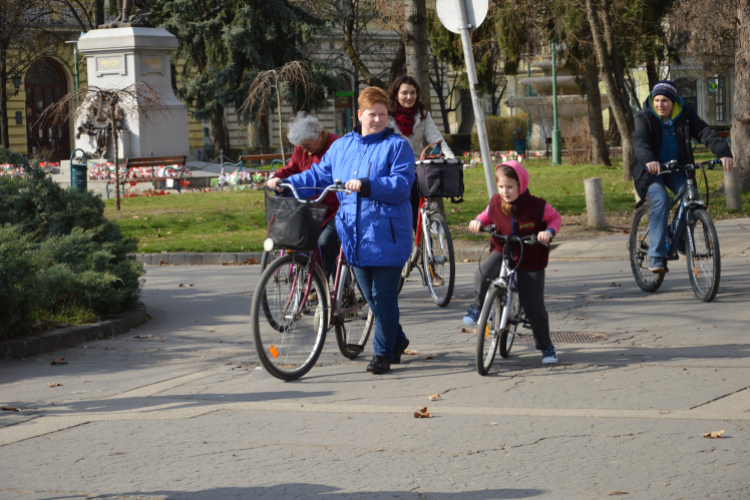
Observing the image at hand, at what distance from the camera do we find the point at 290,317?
6.36 m

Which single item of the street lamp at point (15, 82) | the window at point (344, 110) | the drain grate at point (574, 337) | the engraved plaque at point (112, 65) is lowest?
the drain grate at point (574, 337)

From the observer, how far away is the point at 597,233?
14.8m

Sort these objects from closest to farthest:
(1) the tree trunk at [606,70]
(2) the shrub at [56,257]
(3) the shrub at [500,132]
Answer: (2) the shrub at [56,257] → (1) the tree trunk at [606,70] → (3) the shrub at [500,132]

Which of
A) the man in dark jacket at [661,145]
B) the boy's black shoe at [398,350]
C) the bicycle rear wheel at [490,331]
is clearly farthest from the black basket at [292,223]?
the man in dark jacket at [661,145]

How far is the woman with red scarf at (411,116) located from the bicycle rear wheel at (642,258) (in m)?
1.84

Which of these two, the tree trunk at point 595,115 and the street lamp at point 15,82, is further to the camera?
the street lamp at point 15,82

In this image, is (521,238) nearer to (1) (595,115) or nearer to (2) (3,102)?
(1) (595,115)

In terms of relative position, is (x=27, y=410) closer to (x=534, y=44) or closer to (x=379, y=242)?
(x=379, y=242)

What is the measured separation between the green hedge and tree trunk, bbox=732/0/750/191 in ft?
38.0

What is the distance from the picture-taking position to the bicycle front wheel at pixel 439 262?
29.2 feet

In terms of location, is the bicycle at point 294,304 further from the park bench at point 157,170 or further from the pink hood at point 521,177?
the park bench at point 157,170

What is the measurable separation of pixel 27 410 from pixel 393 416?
84.6 inches

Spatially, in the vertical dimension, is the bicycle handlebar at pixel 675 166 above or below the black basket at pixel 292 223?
above

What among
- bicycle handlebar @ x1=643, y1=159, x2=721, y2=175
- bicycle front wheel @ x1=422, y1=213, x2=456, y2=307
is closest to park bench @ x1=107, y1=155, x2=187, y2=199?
bicycle front wheel @ x1=422, y1=213, x2=456, y2=307
